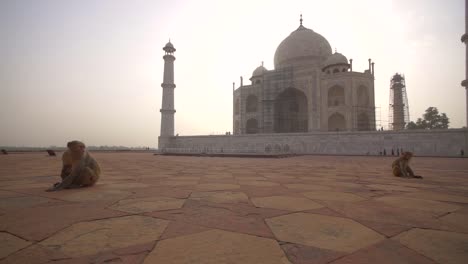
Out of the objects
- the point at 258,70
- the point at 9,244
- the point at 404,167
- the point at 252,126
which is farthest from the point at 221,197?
the point at 258,70

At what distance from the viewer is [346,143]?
61.2 ft

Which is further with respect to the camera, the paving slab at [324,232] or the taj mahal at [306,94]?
the taj mahal at [306,94]

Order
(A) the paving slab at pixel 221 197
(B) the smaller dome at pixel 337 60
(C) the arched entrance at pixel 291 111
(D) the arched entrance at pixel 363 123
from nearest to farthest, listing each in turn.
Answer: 1. (A) the paving slab at pixel 221 197
2. (D) the arched entrance at pixel 363 123
3. (B) the smaller dome at pixel 337 60
4. (C) the arched entrance at pixel 291 111

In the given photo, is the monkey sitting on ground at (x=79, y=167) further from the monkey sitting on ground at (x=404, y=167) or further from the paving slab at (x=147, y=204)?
the monkey sitting on ground at (x=404, y=167)

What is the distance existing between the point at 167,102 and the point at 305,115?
46.0ft

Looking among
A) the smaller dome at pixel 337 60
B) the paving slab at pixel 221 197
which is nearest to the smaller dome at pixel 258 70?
the smaller dome at pixel 337 60

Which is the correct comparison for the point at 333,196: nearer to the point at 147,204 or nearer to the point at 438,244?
the point at 438,244

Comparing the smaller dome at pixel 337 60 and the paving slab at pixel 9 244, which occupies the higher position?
the smaller dome at pixel 337 60

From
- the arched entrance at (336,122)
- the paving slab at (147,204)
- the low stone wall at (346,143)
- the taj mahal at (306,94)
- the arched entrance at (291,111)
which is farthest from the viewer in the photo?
the arched entrance at (291,111)

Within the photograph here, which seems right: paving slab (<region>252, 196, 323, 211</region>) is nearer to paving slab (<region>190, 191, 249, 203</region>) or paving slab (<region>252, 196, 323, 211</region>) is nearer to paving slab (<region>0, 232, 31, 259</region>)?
paving slab (<region>190, 191, 249, 203</region>)

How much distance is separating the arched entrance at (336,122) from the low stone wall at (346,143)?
21.8ft

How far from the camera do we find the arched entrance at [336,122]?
2514 centimetres

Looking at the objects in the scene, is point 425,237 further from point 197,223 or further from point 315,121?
point 315,121

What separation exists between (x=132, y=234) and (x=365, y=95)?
26596 millimetres
